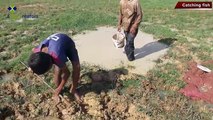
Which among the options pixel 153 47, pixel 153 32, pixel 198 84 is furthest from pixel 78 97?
pixel 153 32

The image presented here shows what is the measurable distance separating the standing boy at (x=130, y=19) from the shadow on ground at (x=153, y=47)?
1.65ft

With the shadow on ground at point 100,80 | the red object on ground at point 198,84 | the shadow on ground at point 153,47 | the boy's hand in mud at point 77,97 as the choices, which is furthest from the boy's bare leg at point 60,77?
the shadow on ground at point 153,47

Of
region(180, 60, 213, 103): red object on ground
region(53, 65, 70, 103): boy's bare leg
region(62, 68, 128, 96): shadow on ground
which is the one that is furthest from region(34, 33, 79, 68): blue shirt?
region(180, 60, 213, 103): red object on ground

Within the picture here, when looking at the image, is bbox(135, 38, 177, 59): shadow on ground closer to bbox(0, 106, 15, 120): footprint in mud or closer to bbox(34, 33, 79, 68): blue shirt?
bbox(34, 33, 79, 68): blue shirt

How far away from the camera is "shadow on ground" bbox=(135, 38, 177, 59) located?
8.34m

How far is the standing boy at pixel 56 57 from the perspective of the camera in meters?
4.39

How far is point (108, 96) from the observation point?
607 centimetres

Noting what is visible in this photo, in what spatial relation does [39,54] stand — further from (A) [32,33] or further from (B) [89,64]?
(A) [32,33]

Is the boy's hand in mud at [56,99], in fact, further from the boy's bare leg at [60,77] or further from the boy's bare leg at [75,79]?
the boy's bare leg at [75,79]

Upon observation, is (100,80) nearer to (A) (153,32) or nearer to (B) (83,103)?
(B) (83,103)

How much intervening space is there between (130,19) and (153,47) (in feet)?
5.09

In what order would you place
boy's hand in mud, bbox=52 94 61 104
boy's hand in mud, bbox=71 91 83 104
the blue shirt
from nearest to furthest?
the blue shirt → boy's hand in mud, bbox=52 94 61 104 → boy's hand in mud, bbox=71 91 83 104

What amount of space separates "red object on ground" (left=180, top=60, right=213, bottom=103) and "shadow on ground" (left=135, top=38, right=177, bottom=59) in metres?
1.22

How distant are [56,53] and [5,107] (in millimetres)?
1465
